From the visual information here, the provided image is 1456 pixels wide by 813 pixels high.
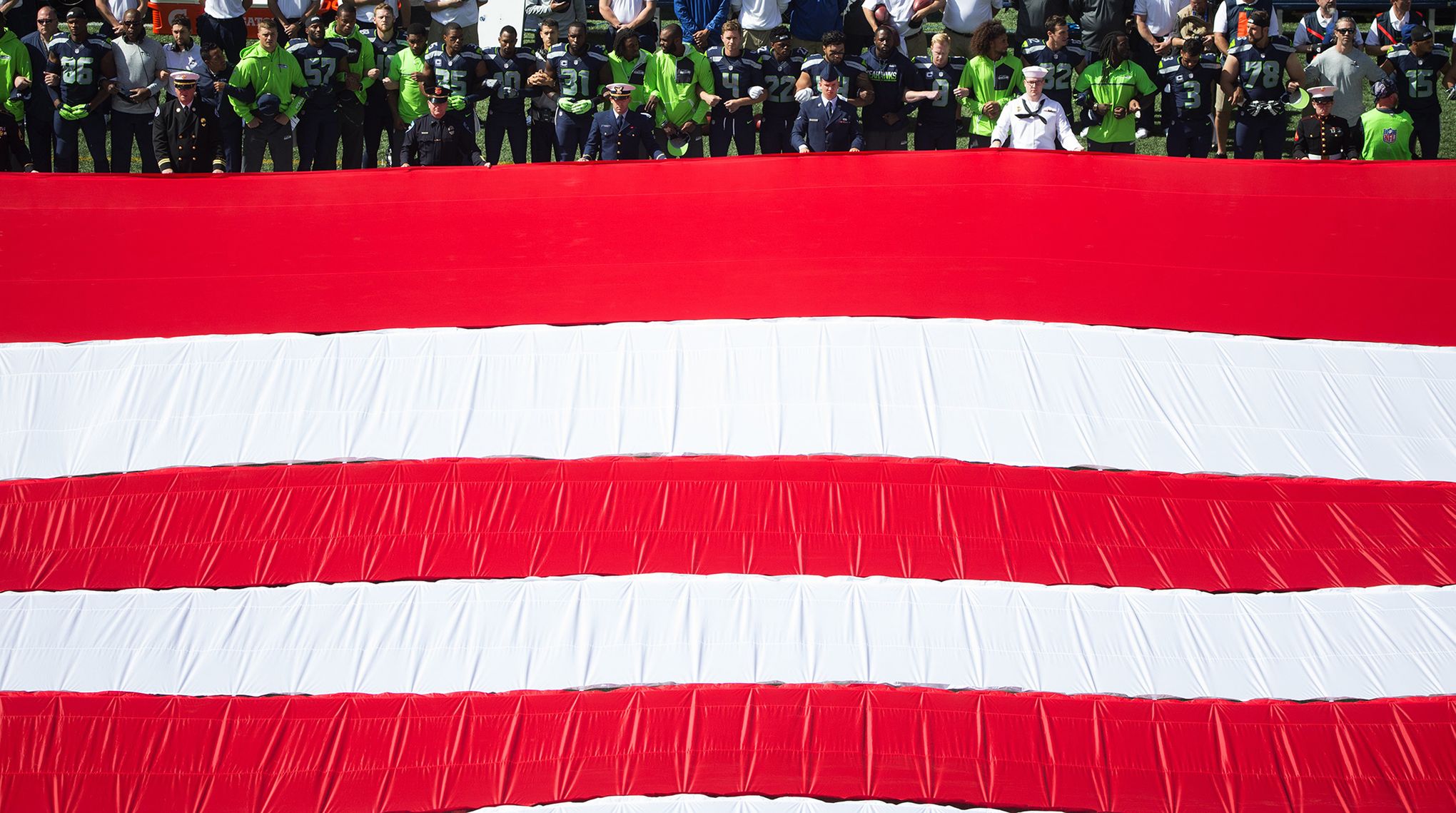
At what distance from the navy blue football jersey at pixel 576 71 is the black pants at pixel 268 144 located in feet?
7.58

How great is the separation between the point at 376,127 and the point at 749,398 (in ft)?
18.7

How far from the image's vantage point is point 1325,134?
486 inches

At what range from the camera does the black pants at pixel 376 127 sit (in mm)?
12906

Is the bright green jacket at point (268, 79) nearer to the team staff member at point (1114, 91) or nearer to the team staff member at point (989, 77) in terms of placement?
the team staff member at point (989, 77)

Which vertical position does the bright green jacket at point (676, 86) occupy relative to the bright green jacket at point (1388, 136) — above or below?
above

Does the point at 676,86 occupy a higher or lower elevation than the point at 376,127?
higher

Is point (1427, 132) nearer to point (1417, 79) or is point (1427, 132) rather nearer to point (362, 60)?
point (1417, 79)

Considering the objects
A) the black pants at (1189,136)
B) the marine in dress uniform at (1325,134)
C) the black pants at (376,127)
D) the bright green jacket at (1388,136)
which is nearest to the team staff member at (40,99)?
the black pants at (376,127)

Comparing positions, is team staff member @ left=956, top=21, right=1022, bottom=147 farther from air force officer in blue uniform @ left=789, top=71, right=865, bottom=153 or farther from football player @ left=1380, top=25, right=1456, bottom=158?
football player @ left=1380, top=25, right=1456, bottom=158

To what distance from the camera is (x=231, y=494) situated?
8.17 metres

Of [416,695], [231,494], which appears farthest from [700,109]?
[416,695]

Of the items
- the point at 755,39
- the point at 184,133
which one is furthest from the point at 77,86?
the point at 755,39

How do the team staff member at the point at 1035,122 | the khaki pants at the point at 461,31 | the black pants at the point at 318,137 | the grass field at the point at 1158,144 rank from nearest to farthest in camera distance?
1. the team staff member at the point at 1035,122
2. the black pants at the point at 318,137
3. the khaki pants at the point at 461,31
4. the grass field at the point at 1158,144

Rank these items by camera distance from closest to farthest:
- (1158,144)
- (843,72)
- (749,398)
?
(749,398) < (843,72) < (1158,144)
